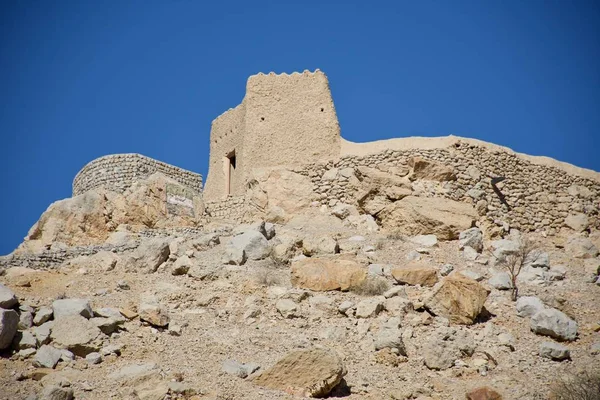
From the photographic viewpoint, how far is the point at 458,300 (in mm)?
9484

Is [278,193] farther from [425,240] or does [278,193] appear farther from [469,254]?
[469,254]

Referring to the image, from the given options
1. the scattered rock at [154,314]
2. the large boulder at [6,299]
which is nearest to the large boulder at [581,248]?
the scattered rock at [154,314]

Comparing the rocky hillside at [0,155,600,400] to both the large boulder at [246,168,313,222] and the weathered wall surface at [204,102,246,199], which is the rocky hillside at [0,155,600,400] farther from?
the weathered wall surface at [204,102,246,199]

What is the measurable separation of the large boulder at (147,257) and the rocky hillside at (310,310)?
1.7 inches

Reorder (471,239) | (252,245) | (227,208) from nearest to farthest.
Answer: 1. (252,245)
2. (471,239)
3. (227,208)

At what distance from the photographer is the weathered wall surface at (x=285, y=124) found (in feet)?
→ 55.7

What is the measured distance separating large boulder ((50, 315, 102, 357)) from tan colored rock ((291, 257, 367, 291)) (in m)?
3.62

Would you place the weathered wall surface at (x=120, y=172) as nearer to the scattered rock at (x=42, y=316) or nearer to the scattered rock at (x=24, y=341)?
the scattered rock at (x=42, y=316)

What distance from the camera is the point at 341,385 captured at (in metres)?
7.56

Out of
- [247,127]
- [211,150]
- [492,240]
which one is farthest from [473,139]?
[211,150]

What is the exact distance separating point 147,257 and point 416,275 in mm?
5086

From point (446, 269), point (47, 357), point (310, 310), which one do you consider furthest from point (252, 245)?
point (47, 357)

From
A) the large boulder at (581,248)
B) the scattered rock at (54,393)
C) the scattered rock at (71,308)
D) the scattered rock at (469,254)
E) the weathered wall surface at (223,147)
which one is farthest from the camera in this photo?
the weathered wall surface at (223,147)

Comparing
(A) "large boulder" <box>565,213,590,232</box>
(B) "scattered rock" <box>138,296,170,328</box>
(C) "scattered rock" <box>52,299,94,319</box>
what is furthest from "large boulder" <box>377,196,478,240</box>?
(C) "scattered rock" <box>52,299,94,319</box>
